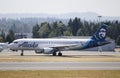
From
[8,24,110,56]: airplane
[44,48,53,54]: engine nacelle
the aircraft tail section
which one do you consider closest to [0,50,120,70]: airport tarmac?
[44,48,53,54]: engine nacelle

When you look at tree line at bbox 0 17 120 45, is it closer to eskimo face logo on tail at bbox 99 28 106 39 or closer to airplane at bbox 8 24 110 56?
eskimo face logo on tail at bbox 99 28 106 39

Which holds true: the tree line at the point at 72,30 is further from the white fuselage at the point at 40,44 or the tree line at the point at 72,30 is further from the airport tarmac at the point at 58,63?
the airport tarmac at the point at 58,63

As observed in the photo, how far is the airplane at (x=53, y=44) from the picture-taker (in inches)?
2876

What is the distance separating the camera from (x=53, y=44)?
2948 inches

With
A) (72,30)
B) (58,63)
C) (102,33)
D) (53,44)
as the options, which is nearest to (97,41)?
(102,33)

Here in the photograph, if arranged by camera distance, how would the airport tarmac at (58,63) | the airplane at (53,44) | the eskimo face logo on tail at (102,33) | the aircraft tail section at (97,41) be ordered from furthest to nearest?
the eskimo face logo on tail at (102,33) → the aircraft tail section at (97,41) → the airplane at (53,44) → the airport tarmac at (58,63)

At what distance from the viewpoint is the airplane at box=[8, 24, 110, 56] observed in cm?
7306

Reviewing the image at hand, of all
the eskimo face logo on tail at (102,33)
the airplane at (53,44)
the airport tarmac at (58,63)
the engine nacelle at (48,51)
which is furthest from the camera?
the eskimo face logo on tail at (102,33)

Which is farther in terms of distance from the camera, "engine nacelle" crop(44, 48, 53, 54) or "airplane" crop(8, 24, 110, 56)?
"airplane" crop(8, 24, 110, 56)

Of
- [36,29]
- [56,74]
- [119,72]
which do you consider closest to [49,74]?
[56,74]

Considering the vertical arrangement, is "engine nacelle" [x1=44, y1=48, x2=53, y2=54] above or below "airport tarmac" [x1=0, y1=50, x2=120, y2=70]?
below

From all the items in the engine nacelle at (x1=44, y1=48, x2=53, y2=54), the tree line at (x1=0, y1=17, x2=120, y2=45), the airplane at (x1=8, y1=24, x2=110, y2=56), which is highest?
the airplane at (x1=8, y1=24, x2=110, y2=56)

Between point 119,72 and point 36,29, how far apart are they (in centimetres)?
15805

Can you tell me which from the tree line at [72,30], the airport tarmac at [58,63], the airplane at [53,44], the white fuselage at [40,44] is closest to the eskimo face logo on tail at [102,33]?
the airplane at [53,44]
